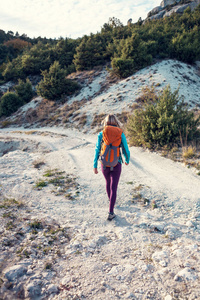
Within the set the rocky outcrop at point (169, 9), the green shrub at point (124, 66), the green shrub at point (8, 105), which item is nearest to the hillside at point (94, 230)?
the green shrub at point (124, 66)

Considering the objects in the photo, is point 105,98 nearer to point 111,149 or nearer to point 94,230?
point 111,149

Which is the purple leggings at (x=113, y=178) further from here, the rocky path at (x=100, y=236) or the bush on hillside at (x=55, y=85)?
the bush on hillside at (x=55, y=85)

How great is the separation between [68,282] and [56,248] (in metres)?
0.72

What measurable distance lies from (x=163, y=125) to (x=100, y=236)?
18.8 feet

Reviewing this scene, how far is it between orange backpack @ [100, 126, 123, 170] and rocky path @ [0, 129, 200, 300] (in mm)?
1231

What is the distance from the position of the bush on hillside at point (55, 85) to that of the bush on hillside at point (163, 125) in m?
13.0

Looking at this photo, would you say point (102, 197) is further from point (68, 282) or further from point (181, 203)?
point (68, 282)

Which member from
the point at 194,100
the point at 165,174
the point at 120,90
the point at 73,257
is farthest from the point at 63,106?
the point at 73,257

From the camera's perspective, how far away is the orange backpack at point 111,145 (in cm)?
377

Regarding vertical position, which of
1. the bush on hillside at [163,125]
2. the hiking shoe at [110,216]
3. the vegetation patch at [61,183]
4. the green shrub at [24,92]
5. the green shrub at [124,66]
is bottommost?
the vegetation patch at [61,183]

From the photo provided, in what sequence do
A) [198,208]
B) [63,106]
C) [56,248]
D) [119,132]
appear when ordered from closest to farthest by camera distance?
[56,248] → [119,132] → [198,208] → [63,106]

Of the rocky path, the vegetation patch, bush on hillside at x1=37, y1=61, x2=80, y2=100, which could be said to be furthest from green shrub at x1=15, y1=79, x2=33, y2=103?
the vegetation patch

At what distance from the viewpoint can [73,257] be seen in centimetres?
292

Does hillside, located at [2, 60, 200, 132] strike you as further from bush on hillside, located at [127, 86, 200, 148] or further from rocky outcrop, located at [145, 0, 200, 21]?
rocky outcrop, located at [145, 0, 200, 21]
